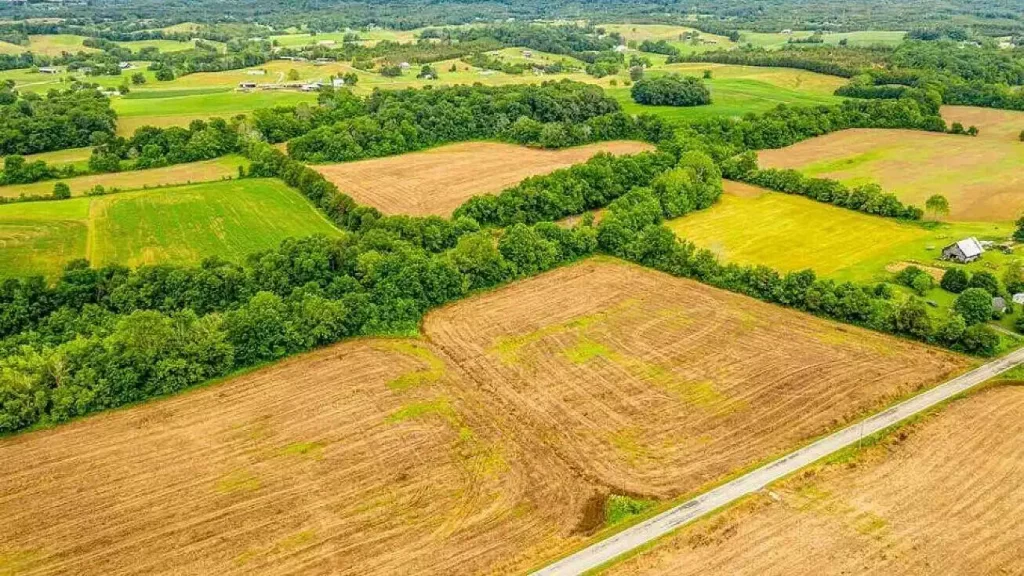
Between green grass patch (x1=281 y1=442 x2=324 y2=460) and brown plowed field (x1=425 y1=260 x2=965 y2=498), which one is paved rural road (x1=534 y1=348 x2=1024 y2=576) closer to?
brown plowed field (x1=425 y1=260 x2=965 y2=498)

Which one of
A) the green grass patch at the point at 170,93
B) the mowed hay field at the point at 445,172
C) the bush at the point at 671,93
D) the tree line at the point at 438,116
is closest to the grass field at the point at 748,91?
the bush at the point at 671,93

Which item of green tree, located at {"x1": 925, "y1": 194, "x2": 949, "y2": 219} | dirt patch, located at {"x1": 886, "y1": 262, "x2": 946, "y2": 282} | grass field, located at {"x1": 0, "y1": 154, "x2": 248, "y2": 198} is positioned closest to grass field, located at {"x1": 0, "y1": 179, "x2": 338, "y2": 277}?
grass field, located at {"x1": 0, "y1": 154, "x2": 248, "y2": 198}

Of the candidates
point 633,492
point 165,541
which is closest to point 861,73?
point 633,492

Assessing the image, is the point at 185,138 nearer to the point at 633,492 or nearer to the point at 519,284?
the point at 519,284

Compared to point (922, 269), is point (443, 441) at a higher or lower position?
lower

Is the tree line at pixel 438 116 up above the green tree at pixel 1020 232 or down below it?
above

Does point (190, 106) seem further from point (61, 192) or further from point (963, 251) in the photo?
point (963, 251)

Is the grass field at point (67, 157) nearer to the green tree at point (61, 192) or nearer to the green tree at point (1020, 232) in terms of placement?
the green tree at point (61, 192)

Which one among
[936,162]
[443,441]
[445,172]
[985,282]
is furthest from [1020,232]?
[445,172]
